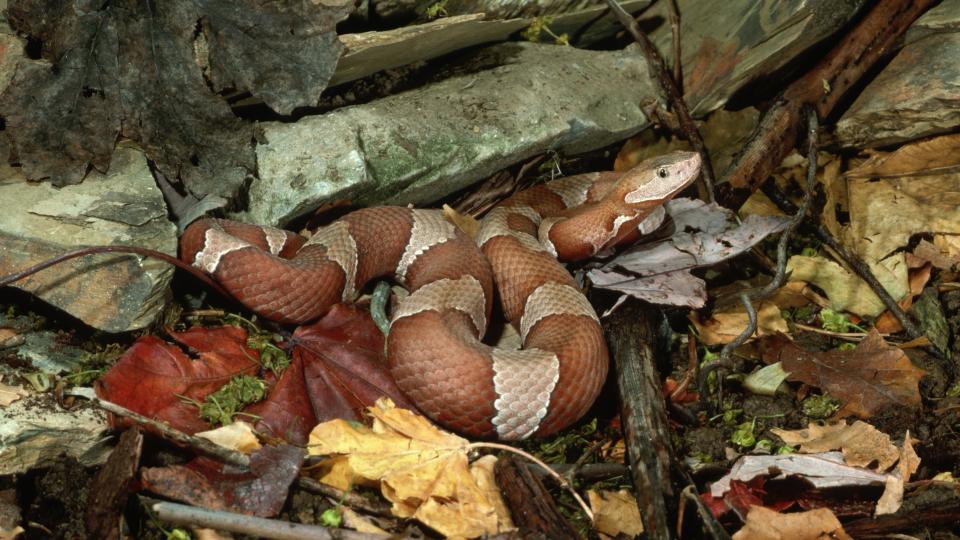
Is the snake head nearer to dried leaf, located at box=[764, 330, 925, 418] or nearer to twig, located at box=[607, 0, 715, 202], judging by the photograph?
twig, located at box=[607, 0, 715, 202]

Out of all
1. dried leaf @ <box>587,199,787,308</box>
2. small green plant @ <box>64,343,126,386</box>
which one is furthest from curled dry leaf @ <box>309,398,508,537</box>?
dried leaf @ <box>587,199,787,308</box>

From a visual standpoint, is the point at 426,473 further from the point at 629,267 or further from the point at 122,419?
the point at 629,267

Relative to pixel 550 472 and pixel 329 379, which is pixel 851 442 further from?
pixel 329 379

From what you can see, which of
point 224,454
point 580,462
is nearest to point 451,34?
point 580,462

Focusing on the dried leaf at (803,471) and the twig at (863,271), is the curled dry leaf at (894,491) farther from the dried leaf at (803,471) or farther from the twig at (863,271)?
the twig at (863,271)

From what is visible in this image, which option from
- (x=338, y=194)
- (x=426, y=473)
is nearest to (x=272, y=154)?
(x=338, y=194)

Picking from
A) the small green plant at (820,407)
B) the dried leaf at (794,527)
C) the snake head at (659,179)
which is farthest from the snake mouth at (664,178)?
the dried leaf at (794,527)
